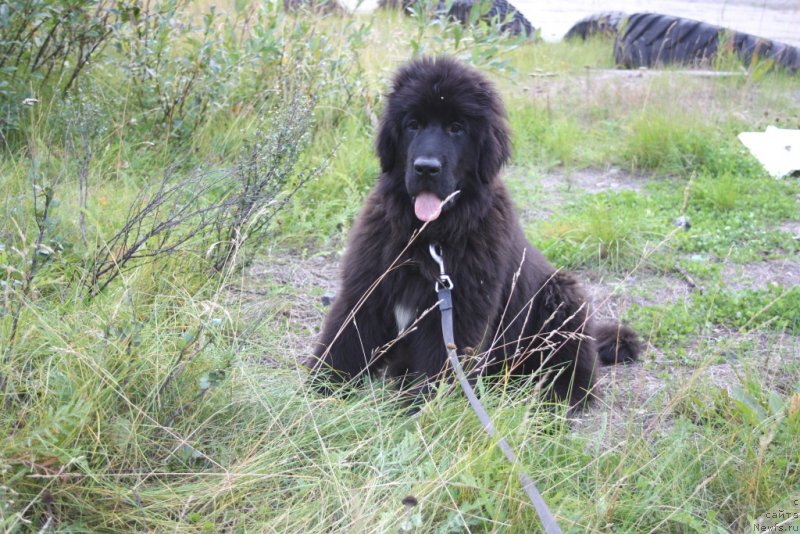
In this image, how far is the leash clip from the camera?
299 cm

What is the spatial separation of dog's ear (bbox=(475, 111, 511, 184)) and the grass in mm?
725

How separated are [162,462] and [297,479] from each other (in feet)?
1.33

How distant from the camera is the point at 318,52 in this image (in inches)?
212

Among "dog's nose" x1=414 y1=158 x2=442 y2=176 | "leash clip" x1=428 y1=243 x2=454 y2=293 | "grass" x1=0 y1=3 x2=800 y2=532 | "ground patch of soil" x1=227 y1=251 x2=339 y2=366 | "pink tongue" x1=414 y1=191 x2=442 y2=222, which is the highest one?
"dog's nose" x1=414 y1=158 x2=442 y2=176

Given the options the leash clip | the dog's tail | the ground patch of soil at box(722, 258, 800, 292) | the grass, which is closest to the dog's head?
the leash clip

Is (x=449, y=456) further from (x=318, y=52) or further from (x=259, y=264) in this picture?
(x=318, y=52)

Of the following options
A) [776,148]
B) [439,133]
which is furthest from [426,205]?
[776,148]

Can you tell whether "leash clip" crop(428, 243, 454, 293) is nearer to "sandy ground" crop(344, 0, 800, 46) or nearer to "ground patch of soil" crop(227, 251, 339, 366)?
"ground patch of soil" crop(227, 251, 339, 366)

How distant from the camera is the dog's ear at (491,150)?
3195mm

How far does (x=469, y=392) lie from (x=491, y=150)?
1199 mm

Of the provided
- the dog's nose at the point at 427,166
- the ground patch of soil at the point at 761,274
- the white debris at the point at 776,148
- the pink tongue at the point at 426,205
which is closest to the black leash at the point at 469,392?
the pink tongue at the point at 426,205

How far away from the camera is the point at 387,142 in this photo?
3.21 meters

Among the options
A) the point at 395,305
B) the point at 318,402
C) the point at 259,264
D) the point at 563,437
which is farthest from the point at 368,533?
the point at 259,264

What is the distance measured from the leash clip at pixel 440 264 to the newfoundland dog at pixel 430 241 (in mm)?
24
